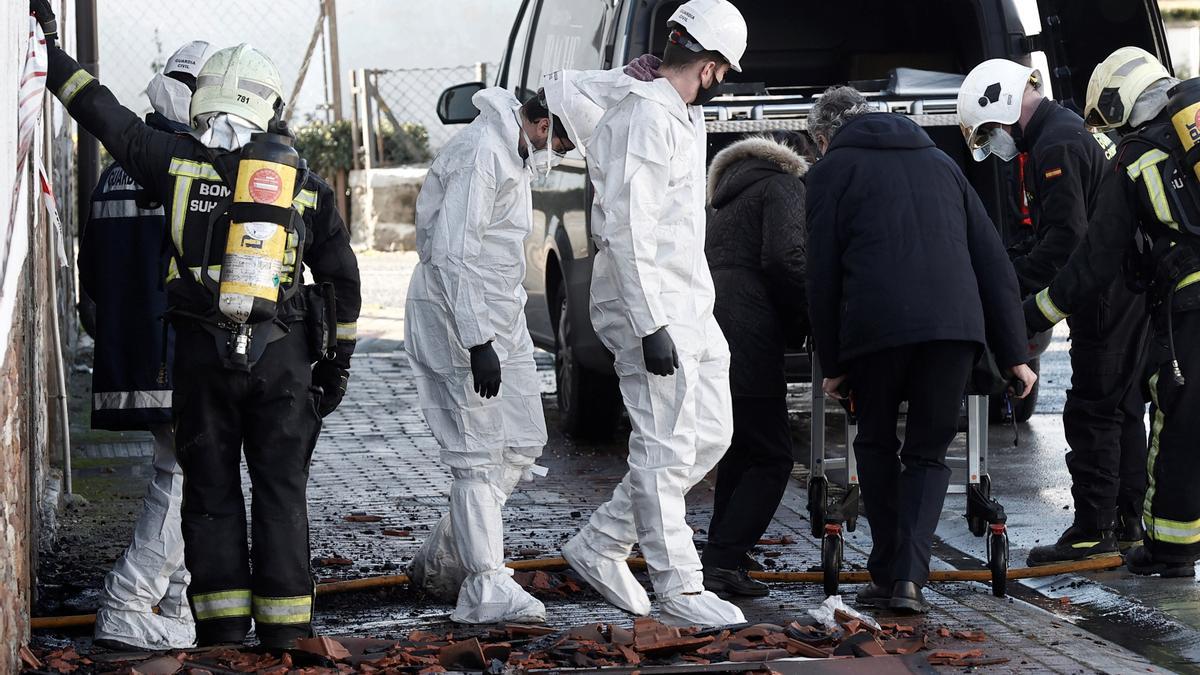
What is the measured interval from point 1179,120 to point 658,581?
242cm

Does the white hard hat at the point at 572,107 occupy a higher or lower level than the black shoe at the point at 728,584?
higher

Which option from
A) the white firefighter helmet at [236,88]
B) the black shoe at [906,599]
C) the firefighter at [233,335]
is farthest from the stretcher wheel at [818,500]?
the white firefighter helmet at [236,88]

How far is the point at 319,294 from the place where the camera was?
16.2 feet

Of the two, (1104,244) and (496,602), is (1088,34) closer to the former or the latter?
(1104,244)

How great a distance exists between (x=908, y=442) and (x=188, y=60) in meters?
2.62

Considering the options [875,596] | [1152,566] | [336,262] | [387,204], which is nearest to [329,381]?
[336,262]

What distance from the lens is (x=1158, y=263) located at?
19.7 ft

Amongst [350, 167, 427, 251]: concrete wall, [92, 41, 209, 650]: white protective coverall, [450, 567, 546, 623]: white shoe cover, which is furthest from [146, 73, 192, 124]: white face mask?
[350, 167, 427, 251]: concrete wall

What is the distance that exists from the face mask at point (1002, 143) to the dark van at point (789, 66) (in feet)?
3.03

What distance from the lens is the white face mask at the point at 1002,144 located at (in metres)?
6.46

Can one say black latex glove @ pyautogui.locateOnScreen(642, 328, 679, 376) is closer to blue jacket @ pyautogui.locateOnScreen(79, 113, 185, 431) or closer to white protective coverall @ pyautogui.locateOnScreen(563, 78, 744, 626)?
white protective coverall @ pyautogui.locateOnScreen(563, 78, 744, 626)

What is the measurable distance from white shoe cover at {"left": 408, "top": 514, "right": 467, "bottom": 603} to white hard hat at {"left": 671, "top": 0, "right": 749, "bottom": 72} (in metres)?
1.80

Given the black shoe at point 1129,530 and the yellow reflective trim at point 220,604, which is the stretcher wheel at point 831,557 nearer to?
the black shoe at point 1129,530

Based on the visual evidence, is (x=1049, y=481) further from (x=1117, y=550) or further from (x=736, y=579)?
(x=736, y=579)
